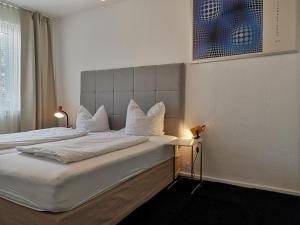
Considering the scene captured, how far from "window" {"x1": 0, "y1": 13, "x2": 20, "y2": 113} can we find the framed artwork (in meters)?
2.86

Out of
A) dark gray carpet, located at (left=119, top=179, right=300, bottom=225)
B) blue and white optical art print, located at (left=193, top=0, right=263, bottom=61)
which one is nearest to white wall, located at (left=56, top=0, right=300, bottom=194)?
blue and white optical art print, located at (left=193, top=0, right=263, bottom=61)

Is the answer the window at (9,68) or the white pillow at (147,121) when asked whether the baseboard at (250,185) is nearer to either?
the white pillow at (147,121)

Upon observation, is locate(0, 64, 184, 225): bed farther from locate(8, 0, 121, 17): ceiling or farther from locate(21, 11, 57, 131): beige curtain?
locate(21, 11, 57, 131): beige curtain

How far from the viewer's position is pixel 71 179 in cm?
144

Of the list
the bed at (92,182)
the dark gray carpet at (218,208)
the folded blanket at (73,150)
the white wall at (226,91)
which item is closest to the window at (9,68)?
the white wall at (226,91)

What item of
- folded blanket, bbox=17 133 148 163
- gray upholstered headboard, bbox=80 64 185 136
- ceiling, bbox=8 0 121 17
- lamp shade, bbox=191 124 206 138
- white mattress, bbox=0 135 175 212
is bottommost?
white mattress, bbox=0 135 175 212

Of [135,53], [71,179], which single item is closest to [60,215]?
[71,179]

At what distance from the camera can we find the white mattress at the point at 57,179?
4.54ft

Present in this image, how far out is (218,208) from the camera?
222 cm

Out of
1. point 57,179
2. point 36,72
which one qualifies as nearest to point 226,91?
point 57,179

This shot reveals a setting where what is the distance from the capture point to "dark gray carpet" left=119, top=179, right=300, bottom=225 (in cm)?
199

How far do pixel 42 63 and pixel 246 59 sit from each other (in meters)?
3.34

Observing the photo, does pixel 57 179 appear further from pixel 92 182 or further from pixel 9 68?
pixel 9 68

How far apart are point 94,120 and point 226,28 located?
7.24 ft
